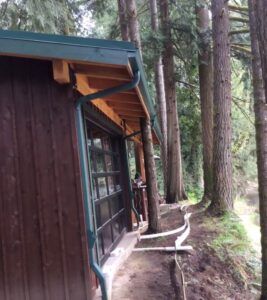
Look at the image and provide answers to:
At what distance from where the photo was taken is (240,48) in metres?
10.9

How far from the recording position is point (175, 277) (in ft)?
15.0

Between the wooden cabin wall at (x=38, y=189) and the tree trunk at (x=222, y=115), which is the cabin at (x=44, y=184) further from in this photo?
the tree trunk at (x=222, y=115)

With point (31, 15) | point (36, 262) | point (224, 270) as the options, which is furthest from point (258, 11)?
point (31, 15)

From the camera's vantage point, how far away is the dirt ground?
417 centimetres

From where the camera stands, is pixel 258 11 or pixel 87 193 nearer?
pixel 258 11

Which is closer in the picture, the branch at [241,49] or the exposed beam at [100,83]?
the exposed beam at [100,83]

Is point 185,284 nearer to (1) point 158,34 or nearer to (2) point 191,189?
(1) point 158,34

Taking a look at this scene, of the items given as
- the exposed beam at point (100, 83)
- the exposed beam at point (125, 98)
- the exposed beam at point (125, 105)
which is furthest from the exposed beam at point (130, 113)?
the exposed beam at point (100, 83)

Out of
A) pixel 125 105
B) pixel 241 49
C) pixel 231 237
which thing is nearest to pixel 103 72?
pixel 125 105

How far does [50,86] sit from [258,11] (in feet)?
6.87

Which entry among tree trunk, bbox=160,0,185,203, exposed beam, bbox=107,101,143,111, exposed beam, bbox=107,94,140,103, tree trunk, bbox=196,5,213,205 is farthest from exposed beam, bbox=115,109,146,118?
tree trunk, bbox=160,0,185,203

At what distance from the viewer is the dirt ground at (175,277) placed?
4172mm

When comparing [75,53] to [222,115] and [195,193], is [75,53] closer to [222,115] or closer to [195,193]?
[222,115]

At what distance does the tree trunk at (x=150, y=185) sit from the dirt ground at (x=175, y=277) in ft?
1.67
